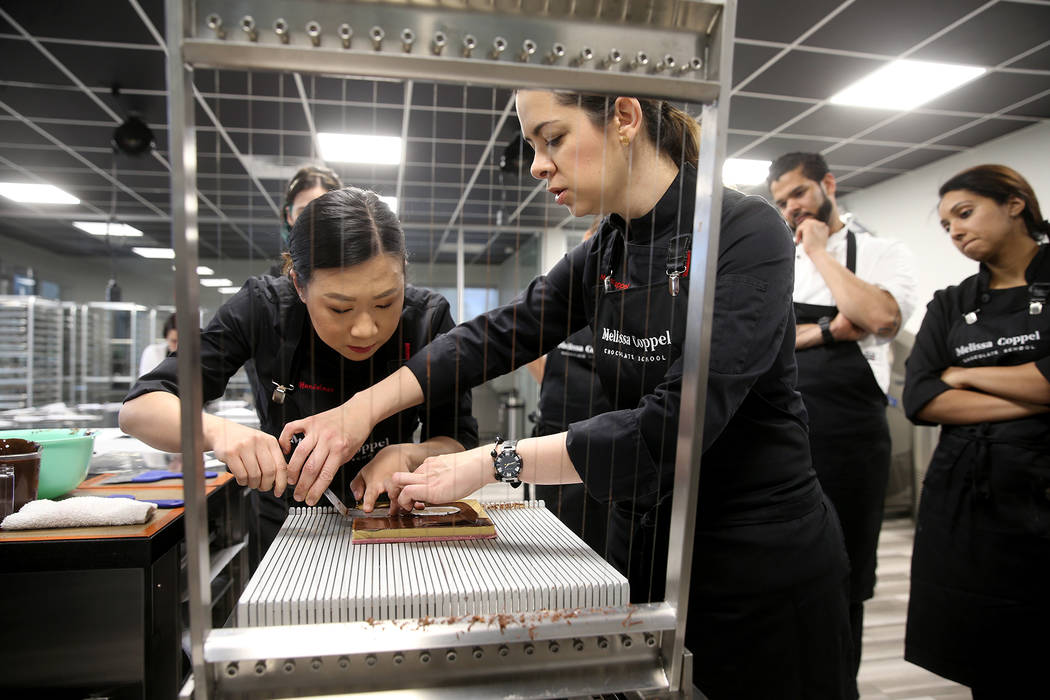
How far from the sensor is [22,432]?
4.47ft

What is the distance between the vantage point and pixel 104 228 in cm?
643

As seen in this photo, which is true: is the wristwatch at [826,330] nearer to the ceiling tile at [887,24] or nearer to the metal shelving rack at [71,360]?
the ceiling tile at [887,24]

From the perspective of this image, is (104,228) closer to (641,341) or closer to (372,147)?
(372,147)

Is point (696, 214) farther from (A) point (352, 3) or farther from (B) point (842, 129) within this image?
(B) point (842, 129)

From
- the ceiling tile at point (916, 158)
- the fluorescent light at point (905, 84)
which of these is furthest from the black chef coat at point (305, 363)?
the ceiling tile at point (916, 158)

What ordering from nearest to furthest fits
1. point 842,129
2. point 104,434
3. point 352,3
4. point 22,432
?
1. point 352,3
2. point 22,432
3. point 104,434
4. point 842,129

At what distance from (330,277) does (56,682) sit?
88 centimetres

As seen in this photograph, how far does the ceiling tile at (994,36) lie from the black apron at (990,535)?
1.77 meters

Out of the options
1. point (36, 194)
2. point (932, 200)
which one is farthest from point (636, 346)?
point (36, 194)

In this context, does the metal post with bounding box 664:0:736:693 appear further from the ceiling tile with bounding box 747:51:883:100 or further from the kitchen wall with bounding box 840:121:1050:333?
the kitchen wall with bounding box 840:121:1050:333

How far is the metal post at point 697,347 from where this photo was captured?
0.67m

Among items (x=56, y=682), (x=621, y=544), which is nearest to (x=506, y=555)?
(x=621, y=544)

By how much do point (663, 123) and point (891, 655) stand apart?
8.27ft

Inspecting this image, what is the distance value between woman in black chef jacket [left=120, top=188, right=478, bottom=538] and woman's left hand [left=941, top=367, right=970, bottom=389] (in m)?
1.41
